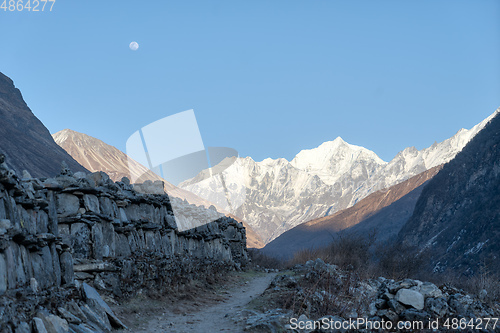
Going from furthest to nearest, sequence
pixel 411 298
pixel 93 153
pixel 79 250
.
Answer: pixel 93 153
pixel 79 250
pixel 411 298

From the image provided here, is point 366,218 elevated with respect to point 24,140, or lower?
lower

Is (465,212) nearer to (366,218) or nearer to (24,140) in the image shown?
(366,218)

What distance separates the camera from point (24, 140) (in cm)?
9081

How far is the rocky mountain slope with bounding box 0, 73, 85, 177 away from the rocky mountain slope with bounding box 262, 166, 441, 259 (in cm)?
5635

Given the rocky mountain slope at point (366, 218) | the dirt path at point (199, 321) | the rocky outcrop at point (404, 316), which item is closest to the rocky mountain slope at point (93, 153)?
the rocky mountain slope at point (366, 218)

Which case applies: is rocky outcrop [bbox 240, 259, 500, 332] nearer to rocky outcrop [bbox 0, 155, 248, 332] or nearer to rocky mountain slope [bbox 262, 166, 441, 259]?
rocky outcrop [bbox 0, 155, 248, 332]

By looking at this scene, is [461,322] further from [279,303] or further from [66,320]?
[66,320]

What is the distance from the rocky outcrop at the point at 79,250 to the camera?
25.7ft

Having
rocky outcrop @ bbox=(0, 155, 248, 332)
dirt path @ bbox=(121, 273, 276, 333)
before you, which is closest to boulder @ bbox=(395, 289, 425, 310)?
dirt path @ bbox=(121, 273, 276, 333)

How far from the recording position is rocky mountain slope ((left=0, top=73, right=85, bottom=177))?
77438mm

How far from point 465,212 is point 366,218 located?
2756 inches

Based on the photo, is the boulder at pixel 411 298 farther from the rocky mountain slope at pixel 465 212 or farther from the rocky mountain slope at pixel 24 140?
the rocky mountain slope at pixel 24 140

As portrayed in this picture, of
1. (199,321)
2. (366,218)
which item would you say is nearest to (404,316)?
(199,321)

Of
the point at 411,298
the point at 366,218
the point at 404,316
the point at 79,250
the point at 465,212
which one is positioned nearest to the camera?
the point at 404,316
